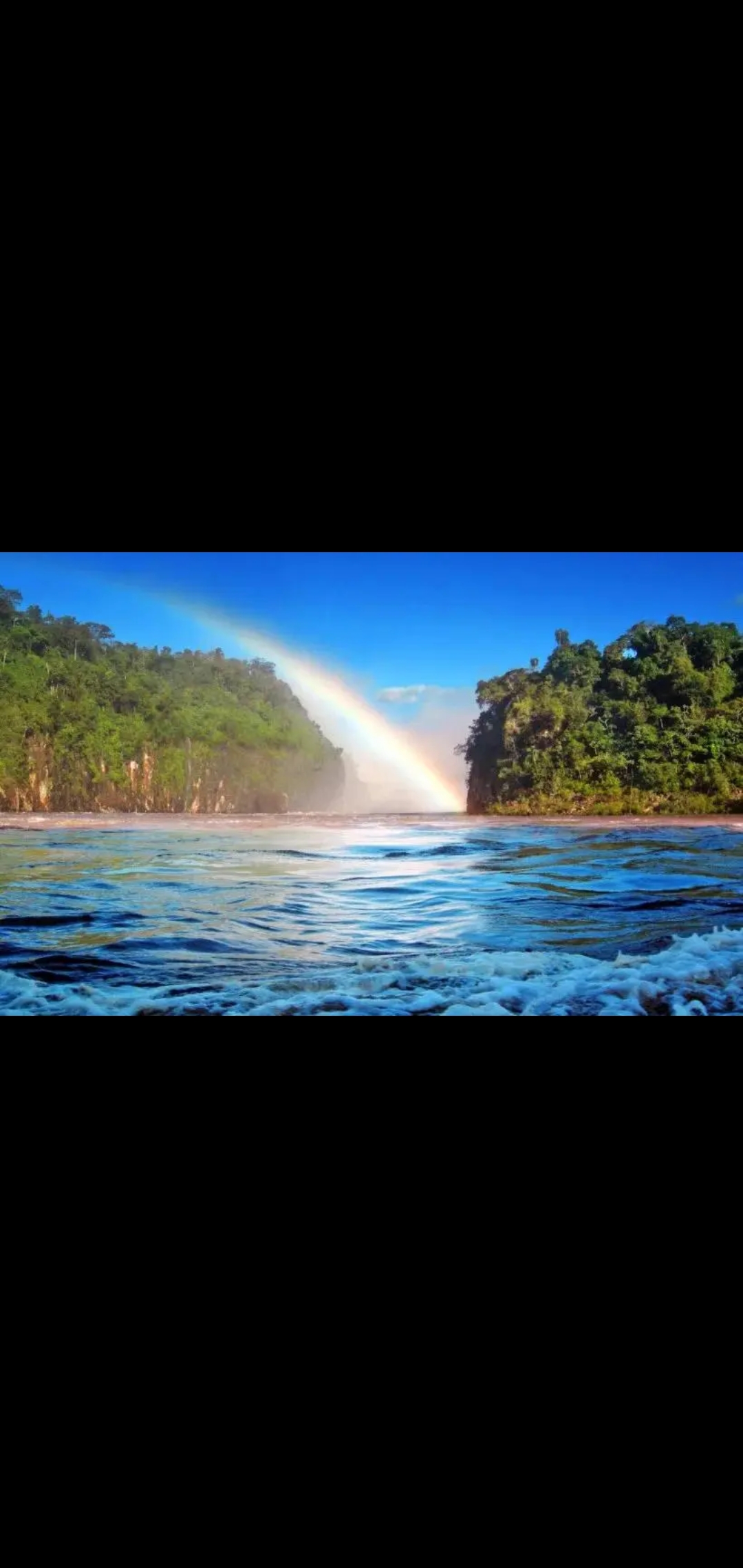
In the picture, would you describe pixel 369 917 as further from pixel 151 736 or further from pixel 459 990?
pixel 151 736

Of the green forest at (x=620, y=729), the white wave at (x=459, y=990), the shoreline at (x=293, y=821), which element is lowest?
the white wave at (x=459, y=990)

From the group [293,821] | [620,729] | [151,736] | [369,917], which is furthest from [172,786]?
[620,729]

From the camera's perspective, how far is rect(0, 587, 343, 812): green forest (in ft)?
11.1

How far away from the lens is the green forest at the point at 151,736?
338cm

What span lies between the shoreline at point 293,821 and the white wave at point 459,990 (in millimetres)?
569

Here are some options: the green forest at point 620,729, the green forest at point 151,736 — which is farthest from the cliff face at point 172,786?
the green forest at point 620,729

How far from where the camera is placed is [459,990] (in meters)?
2.94

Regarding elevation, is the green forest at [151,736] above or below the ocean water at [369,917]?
above

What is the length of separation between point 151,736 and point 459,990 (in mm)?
1566

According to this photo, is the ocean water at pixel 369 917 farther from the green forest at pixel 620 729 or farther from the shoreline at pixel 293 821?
the green forest at pixel 620 729

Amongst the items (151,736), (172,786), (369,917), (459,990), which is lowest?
(459,990)
